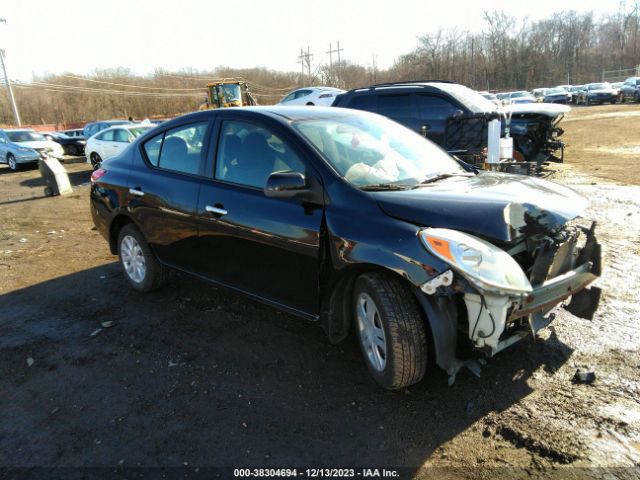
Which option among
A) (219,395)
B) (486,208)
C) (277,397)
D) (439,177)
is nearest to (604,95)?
(439,177)

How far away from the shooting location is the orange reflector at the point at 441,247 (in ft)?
8.16

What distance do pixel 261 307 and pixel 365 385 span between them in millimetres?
1594

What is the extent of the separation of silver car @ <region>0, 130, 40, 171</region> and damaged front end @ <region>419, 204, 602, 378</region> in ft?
66.1

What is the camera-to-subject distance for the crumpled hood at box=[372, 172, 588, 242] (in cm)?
262

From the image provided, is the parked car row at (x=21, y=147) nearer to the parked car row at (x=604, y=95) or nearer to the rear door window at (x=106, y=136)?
the rear door window at (x=106, y=136)

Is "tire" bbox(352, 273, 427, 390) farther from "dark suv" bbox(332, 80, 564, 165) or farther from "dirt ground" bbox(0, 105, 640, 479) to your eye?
"dark suv" bbox(332, 80, 564, 165)

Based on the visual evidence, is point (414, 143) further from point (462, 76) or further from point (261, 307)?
point (462, 76)

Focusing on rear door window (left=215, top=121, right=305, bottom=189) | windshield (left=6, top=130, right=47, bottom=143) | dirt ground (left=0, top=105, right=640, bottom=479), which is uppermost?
windshield (left=6, top=130, right=47, bottom=143)

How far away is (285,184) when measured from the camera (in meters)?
2.98

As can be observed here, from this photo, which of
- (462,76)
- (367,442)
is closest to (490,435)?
(367,442)

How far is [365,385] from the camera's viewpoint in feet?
10.1

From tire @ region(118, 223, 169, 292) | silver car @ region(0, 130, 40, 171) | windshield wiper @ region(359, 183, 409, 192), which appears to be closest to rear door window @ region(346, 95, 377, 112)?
→ tire @ region(118, 223, 169, 292)

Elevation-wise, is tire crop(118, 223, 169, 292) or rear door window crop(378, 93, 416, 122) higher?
rear door window crop(378, 93, 416, 122)

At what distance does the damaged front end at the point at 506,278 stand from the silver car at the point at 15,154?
20.1 meters
